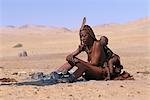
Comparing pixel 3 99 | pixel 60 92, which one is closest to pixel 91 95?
pixel 60 92

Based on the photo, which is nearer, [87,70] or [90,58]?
[87,70]

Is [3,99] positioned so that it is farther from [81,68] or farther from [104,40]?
[104,40]

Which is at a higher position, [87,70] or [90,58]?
[90,58]

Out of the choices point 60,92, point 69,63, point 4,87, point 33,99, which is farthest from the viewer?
point 69,63

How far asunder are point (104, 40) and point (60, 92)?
2.32 meters

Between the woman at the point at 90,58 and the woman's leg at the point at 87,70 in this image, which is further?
the woman at the point at 90,58

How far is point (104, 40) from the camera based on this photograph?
11.9m

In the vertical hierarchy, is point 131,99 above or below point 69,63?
below

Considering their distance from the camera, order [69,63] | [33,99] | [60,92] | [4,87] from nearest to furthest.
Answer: [33,99]
[60,92]
[4,87]
[69,63]

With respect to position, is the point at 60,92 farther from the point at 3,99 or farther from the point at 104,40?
the point at 104,40

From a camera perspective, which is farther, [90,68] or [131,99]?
[90,68]

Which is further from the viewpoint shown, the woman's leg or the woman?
the woman

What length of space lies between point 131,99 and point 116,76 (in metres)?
2.77

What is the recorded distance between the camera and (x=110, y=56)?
39.5 feet
